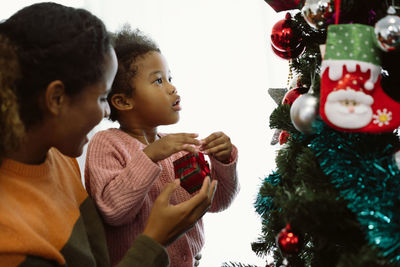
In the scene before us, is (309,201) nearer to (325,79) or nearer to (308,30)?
(325,79)

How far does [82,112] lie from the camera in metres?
0.76

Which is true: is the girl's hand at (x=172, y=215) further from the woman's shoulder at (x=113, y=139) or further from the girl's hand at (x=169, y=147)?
the woman's shoulder at (x=113, y=139)

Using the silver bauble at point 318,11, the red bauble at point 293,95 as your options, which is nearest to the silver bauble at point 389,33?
the silver bauble at point 318,11

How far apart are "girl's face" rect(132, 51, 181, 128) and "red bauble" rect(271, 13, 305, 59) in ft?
0.95

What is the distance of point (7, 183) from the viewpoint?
735 mm

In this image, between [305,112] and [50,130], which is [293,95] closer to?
[305,112]

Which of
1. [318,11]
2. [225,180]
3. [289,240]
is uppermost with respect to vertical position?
[318,11]

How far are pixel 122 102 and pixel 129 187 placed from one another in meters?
0.29

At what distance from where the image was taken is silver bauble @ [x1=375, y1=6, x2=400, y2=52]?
0.59 m

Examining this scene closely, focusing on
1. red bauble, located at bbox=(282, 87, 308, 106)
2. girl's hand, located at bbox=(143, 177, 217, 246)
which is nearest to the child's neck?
girl's hand, located at bbox=(143, 177, 217, 246)

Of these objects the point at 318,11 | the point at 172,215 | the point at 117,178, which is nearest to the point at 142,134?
the point at 117,178

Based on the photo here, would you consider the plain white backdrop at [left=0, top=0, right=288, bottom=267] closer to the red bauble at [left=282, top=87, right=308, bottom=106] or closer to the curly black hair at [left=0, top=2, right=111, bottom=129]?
the red bauble at [left=282, top=87, right=308, bottom=106]

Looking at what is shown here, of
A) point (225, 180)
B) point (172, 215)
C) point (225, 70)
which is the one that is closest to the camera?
point (172, 215)

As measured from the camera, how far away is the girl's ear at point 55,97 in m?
0.72
